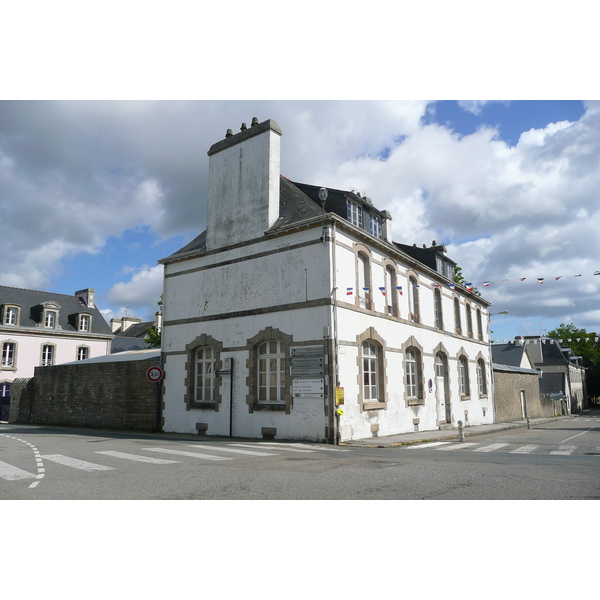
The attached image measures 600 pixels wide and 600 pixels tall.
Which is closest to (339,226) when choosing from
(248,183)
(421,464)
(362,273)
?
(362,273)

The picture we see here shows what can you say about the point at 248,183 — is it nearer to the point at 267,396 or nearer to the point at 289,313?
the point at 289,313

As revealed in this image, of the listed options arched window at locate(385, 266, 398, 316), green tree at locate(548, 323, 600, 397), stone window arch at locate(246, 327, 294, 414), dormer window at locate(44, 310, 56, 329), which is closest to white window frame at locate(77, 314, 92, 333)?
dormer window at locate(44, 310, 56, 329)

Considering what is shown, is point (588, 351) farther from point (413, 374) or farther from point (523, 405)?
point (413, 374)

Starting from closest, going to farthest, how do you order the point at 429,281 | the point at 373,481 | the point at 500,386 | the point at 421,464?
1. the point at 373,481
2. the point at 421,464
3. the point at 429,281
4. the point at 500,386

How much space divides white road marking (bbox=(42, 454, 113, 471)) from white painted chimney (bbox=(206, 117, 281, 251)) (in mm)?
9606

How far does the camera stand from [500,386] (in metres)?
31.0

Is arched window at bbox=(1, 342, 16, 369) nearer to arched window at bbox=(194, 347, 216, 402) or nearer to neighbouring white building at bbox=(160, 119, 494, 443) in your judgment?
neighbouring white building at bbox=(160, 119, 494, 443)

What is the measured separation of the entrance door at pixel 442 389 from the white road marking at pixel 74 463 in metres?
15.9

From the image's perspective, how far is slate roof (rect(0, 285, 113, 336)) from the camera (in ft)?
126

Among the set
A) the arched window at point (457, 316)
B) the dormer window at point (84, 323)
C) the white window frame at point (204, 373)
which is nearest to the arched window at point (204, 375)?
the white window frame at point (204, 373)

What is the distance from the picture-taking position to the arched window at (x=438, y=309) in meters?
23.8

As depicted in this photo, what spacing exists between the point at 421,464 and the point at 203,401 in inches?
419

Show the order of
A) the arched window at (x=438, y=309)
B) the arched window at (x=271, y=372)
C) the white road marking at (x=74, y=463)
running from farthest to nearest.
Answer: the arched window at (x=438, y=309)
the arched window at (x=271, y=372)
the white road marking at (x=74, y=463)

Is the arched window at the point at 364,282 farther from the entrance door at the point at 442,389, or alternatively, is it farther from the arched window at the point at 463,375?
the arched window at the point at 463,375
